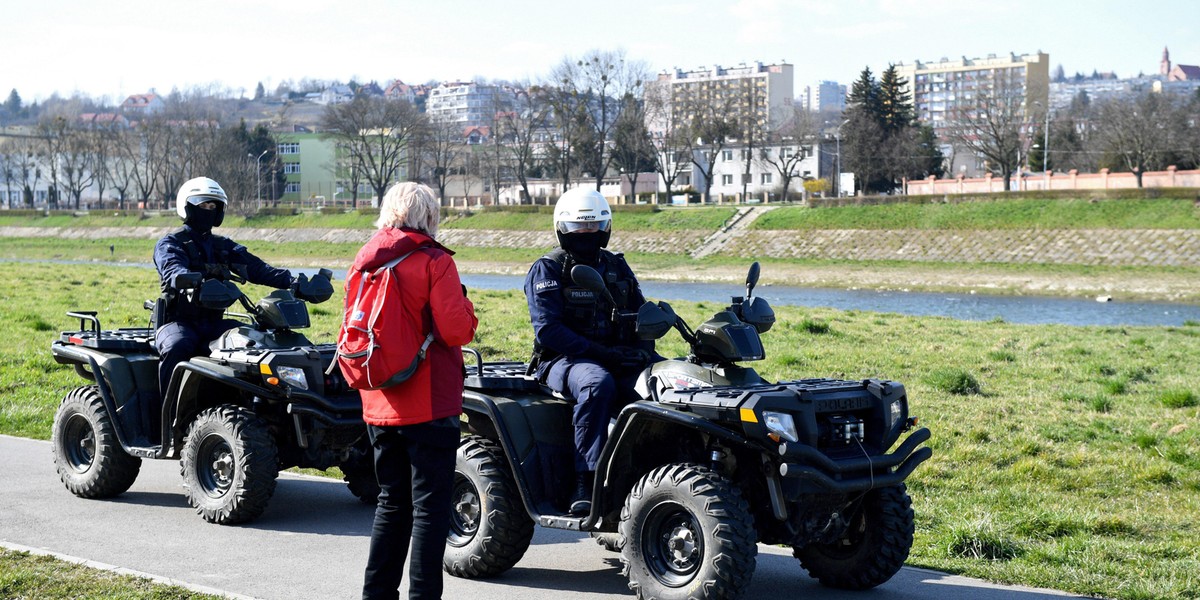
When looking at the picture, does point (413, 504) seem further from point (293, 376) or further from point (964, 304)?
point (964, 304)

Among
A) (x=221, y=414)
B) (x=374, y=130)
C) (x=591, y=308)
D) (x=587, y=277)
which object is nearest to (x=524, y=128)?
(x=374, y=130)

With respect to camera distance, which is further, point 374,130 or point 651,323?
point 374,130

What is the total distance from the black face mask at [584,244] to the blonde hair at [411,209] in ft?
6.01

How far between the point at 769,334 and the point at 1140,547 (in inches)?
501

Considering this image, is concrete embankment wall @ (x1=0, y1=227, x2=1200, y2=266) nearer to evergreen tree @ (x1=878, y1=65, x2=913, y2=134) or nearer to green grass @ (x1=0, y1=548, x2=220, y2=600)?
evergreen tree @ (x1=878, y1=65, x2=913, y2=134)

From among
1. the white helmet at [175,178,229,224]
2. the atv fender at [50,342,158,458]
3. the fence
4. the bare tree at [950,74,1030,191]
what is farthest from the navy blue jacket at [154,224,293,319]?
the bare tree at [950,74,1030,191]

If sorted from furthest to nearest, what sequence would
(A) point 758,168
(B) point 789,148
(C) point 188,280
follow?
(A) point 758,168
(B) point 789,148
(C) point 188,280

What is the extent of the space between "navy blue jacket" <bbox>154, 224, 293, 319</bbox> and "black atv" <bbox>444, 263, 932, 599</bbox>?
2.72 metres

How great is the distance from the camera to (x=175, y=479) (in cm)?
946

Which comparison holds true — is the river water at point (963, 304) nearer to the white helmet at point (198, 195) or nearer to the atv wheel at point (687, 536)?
the white helmet at point (198, 195)

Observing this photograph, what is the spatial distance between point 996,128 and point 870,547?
93.2 meters

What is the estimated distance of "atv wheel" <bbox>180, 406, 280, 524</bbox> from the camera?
25.7 feet

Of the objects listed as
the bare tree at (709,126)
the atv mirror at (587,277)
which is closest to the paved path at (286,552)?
the atv mirror at (587,277)

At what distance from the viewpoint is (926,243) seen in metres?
57.0
